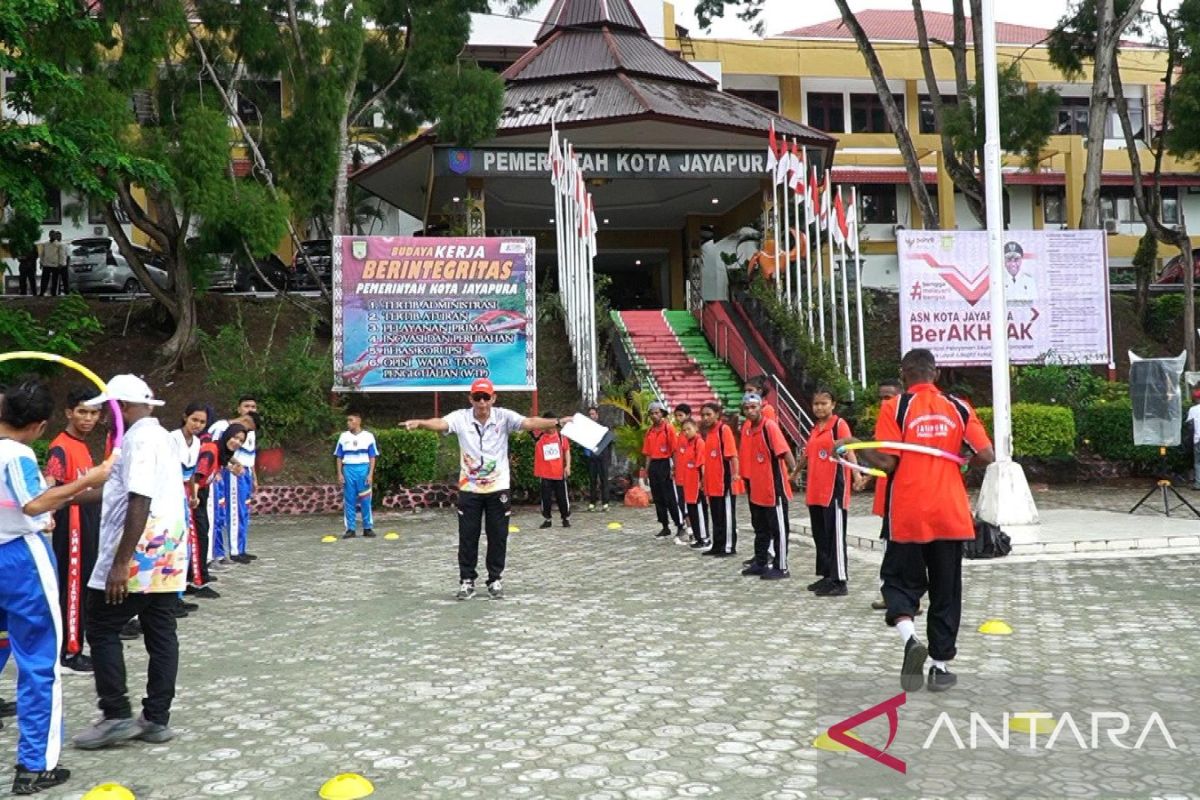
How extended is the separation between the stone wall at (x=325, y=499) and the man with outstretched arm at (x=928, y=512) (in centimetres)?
1239

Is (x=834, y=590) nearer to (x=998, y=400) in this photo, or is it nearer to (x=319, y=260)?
(x=998, y=400)

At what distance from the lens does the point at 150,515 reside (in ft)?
18.1

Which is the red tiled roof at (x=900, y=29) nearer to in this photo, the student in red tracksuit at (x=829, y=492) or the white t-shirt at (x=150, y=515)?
the student in red tracksuit at (x=829, y=492)

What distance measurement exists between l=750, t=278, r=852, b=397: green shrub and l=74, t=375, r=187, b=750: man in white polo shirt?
52.1 ft

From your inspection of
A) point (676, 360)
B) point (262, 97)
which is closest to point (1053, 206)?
point (676, 360)

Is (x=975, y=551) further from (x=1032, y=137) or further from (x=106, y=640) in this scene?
(x=1032, y=137)

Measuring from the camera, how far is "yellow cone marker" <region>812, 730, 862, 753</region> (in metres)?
4.90

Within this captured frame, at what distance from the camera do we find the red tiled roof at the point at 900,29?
142 feet

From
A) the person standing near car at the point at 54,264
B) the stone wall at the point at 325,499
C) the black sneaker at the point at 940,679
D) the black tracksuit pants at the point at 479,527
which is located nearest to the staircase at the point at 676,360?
the stone wall at the point at 325,499

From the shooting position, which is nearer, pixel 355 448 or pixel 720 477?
pixel 720 477

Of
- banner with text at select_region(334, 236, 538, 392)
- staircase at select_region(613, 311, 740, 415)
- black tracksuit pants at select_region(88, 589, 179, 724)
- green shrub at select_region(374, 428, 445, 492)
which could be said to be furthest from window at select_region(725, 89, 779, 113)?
black tracksuit pants at select_region(88, 589, 179, 724)

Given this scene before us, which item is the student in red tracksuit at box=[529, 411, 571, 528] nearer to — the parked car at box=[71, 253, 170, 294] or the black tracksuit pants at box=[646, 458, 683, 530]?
the black tracksuit pants at box=[646, 458, 683, 530]

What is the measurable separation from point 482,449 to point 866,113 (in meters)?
35.1

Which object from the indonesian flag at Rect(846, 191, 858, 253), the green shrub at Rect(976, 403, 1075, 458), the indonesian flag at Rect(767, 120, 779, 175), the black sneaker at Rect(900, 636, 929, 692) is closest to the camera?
the black sneaker at Rect(900, 636, 929, 692)
